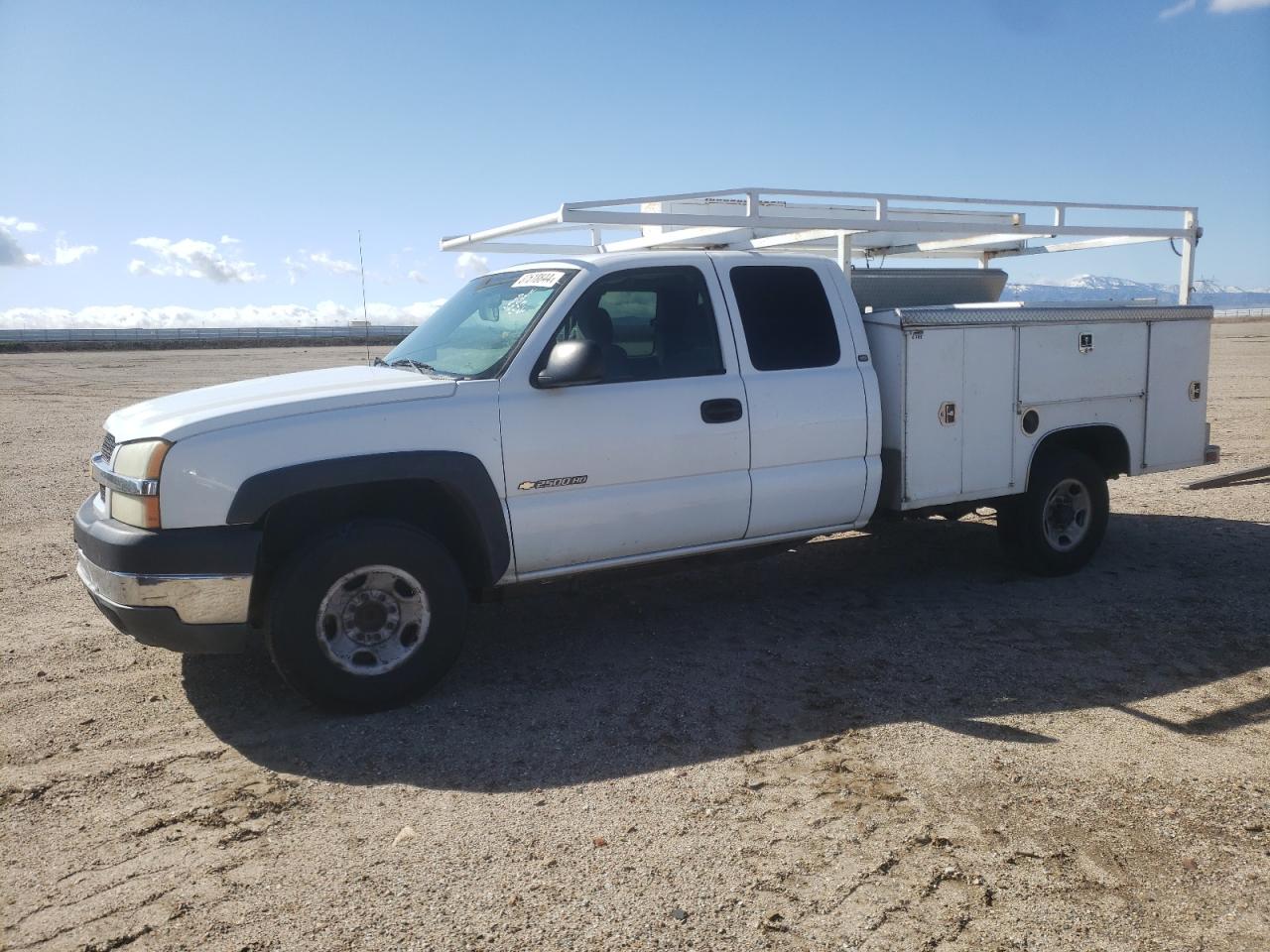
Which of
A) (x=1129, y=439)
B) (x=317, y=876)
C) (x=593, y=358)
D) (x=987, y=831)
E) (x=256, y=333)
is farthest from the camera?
(x=256, y=333)

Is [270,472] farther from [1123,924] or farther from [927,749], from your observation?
[1123,924]

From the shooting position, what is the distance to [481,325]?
205 inches

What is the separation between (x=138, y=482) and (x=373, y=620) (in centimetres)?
113

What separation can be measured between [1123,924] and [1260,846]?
792 millimetres

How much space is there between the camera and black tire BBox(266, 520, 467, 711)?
434cm

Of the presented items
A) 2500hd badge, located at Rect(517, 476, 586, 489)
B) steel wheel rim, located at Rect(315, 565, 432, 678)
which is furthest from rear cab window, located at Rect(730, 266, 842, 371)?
steel wheel rim, located at Rect(315, 565, 432, 678)

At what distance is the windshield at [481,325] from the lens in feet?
16.2

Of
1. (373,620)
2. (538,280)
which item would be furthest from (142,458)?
(538,280)

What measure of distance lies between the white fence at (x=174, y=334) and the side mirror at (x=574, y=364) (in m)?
54.5

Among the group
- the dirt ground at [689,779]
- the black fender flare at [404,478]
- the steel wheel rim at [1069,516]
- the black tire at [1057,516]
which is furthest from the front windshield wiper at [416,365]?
the steel wheel rim at [1069,516]

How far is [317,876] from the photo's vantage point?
3312 millimetres

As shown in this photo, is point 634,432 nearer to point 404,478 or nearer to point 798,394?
point 798,394

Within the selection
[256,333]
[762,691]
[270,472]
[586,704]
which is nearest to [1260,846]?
[762,691]

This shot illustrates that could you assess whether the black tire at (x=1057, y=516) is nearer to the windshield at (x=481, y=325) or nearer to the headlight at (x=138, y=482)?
the windshield at (x=481, y=325)
